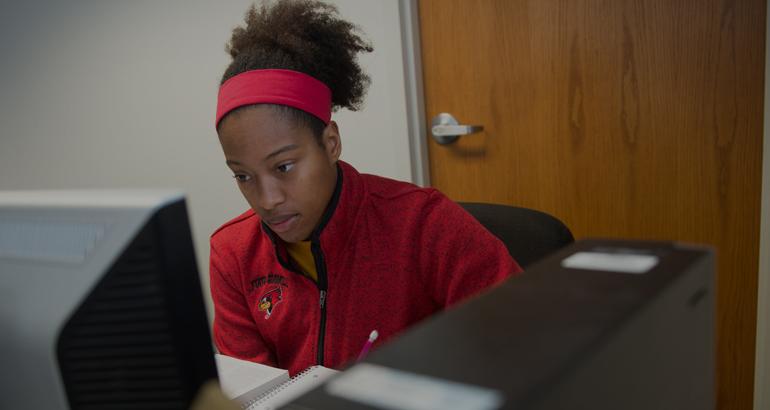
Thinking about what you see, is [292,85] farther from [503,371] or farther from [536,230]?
[503,371]

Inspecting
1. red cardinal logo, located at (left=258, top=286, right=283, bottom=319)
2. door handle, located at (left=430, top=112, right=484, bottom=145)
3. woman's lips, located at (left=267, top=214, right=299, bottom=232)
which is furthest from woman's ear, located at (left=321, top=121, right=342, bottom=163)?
door handle, located at (left=430, top=112, right=484, bottom=145)

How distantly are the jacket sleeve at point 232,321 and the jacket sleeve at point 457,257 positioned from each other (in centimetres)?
30

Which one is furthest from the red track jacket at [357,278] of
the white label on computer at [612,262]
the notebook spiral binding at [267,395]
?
the white label on computer at [612,262]

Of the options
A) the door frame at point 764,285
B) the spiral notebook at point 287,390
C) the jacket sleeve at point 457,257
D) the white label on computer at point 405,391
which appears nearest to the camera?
the white label on computer at point 405,391

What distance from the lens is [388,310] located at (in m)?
1.00

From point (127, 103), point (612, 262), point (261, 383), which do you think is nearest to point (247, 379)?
point (261, 383)

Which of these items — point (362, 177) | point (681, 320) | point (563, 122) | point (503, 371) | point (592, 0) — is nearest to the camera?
point (503, 371)

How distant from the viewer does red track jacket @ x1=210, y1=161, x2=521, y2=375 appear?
99 cm

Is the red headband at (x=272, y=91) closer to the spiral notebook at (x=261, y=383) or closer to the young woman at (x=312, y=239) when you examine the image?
the young woman at (x=312, y=239)

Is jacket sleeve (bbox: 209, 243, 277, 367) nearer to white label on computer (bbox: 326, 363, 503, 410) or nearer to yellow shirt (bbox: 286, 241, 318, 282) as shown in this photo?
yellow shirt (bbox: 286, 241, 318, 282)

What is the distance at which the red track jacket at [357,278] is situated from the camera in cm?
99

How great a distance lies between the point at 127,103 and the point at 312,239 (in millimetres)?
1703

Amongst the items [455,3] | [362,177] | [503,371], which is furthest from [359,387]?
[455,3]

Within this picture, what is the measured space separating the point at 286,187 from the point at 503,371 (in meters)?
0.74
